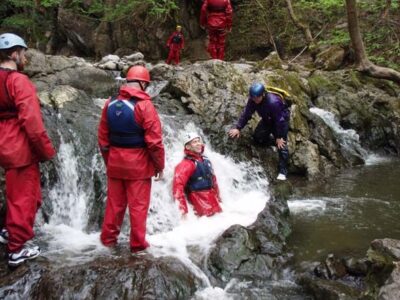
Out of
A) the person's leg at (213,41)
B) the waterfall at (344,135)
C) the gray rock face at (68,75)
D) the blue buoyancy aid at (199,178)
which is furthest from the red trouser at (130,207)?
the person's leg at (213,41)

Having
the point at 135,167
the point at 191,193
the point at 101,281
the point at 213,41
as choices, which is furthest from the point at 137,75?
the point at 213,41

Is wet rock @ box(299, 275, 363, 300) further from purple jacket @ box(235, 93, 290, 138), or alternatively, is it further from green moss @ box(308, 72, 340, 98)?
green moss @ box(308, 72, 340, 98)

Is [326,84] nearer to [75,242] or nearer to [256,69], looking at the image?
[256,69]

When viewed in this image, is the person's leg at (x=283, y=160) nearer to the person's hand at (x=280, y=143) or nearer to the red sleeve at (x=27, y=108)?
the person's hand at (x=280, y=143)

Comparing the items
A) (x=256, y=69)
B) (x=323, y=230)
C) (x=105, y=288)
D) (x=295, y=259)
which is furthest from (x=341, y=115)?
(x=105, y=288)

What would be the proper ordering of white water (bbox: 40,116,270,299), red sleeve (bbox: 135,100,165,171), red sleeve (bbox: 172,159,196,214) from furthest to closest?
red sleeve (bbox: 172,159,196,214) < white water (bbox: 40,116,270,299) < red sleeve (bbox: 135,100,165,171)

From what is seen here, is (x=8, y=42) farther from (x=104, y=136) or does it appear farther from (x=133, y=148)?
(x=133, y=148)

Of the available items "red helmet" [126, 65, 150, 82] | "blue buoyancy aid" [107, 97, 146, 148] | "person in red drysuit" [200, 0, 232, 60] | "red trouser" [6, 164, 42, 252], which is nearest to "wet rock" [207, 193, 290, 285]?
"blue buoyancy aid" [107, 97, 146, 148]

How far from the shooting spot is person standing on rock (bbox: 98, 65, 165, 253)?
5.08 m

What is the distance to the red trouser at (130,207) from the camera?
5301 mm

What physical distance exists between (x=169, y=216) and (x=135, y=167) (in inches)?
78.1

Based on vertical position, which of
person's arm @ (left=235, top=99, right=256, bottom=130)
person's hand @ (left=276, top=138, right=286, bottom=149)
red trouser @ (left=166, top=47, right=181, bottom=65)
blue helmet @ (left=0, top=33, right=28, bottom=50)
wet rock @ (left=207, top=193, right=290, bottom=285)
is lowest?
wet rock @ (left=207, top=193, right=290, bottom=285)

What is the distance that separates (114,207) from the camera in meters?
5.47

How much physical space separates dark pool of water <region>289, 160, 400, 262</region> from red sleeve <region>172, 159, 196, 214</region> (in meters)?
1.69
